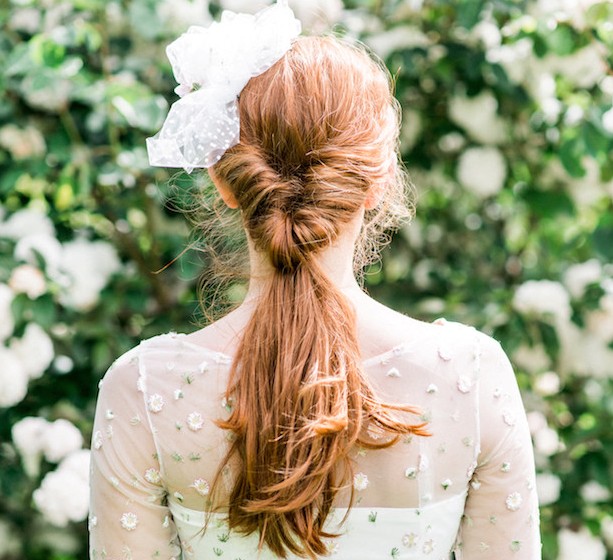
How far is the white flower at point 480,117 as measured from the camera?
2.24 meters

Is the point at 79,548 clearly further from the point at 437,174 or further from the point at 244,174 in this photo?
the point at 244,174

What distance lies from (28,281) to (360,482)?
3.85ft

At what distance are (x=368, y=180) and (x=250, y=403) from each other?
0.27 m

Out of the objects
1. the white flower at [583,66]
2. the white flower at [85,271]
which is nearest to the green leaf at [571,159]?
the white flower at [583,66]

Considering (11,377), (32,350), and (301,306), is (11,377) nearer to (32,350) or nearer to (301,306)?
(32,350)

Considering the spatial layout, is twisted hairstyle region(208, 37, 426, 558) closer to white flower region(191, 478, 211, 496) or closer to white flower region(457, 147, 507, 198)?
white flower region(191, 478, 211, 496)

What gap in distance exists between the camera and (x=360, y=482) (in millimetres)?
1019

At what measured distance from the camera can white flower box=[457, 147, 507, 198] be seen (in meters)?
2.25

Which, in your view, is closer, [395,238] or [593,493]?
[593,493]

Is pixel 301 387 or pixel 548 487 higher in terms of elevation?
pixel 301 387


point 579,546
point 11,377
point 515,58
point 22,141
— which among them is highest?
point 515,58

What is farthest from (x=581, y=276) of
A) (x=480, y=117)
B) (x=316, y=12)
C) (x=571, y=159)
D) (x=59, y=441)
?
(x=59, y=441)

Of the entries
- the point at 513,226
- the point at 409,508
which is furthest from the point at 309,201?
the point at 513,226

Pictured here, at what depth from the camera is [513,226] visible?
Result: 2506 mm
